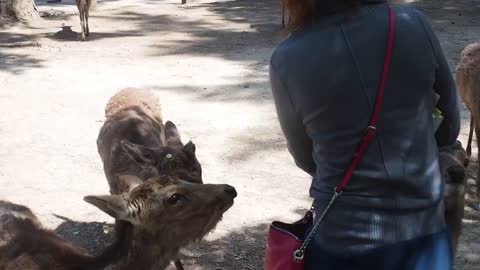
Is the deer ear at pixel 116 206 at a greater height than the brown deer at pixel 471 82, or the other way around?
the deer ear at pixel 116 206

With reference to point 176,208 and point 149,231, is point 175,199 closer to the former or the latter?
point 176,208

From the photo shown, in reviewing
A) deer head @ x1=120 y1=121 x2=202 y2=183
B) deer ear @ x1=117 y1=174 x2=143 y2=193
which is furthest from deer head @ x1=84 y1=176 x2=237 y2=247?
deer head @ x1=120 y1=121 x2=202 y2=183

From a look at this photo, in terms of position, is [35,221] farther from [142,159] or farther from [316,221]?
[316,221]

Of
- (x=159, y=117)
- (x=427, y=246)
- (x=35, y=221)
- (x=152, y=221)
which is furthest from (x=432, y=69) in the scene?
(x=159, y=117)

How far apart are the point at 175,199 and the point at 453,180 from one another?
1.49 metres

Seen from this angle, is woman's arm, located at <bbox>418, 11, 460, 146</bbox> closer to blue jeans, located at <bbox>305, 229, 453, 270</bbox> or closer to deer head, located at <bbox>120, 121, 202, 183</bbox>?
blue jeans, located at <bbox>305, 229, 453, 270</bbox>

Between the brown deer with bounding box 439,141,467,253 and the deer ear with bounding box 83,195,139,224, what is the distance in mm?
1543

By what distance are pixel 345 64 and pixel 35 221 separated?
268cm

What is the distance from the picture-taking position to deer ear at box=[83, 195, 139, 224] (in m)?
3.39

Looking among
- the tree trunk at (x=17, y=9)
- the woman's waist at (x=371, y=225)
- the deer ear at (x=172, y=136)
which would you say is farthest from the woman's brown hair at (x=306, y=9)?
the tree trunk at (x=17, y=9)

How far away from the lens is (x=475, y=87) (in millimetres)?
6973

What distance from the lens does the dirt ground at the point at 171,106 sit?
20.0ft

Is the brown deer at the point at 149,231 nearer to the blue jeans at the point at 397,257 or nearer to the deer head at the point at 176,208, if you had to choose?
the deer head at the point at 176,208

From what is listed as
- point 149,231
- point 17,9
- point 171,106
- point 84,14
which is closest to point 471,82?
point 171,106
